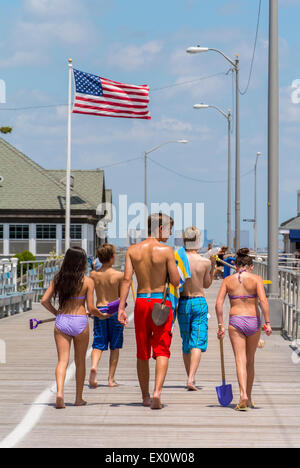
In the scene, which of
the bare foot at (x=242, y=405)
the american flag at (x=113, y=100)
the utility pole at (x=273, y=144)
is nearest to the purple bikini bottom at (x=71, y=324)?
the bare foot at (x=242, y=405)

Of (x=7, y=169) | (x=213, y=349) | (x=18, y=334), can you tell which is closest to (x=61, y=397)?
(x=213, y=349)

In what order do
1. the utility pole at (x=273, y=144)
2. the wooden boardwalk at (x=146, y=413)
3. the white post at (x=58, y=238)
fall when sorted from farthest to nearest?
1. the white post at (x=58, y=238)
2. the utility pole at (x=273, y=144)
3. the wooden boardwalk at (x=146, y=413)

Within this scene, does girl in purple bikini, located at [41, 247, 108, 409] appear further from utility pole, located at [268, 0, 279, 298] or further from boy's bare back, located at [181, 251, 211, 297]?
A: utility pole, located at [268, 0, 279, 298]

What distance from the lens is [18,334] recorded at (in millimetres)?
16734

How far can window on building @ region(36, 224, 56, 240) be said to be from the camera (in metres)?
46.4

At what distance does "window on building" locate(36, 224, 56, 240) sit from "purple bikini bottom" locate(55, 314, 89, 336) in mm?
38351

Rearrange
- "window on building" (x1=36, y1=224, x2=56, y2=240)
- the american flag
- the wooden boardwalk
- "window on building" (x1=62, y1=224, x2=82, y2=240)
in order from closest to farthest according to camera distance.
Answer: the wooden boardwalk < the american flag < "window on building" (x1=36, y1=224, x2=56, y2=240) < "window on building" (x1=62, y1=224, x2=82, y2=240)

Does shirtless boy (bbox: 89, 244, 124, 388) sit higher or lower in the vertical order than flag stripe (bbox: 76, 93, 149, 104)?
lower

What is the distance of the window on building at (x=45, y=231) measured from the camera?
46.4 metres

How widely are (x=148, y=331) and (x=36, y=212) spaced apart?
3848 cm

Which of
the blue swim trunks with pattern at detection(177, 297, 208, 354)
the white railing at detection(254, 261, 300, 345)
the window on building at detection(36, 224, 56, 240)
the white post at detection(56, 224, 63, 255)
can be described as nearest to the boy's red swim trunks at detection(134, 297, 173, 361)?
the blue swim trunks with pattern at detection(177, 297, 208, 354)

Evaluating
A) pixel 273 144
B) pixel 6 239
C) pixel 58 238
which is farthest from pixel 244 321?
pixel 6 239

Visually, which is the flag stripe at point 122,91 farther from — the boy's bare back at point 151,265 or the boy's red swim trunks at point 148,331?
the boy's red swim trunks at point 148,331
